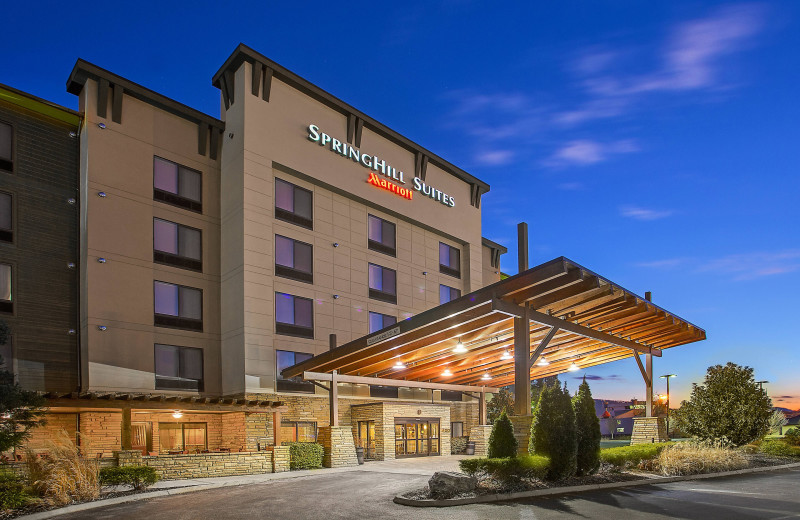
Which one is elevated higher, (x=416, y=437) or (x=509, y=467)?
(x=509, y=467)

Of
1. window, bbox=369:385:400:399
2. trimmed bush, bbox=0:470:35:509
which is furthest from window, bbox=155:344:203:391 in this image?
trimmed bush, bbox=0:470:35:509

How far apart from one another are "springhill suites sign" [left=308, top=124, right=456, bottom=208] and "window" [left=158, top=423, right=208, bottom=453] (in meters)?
14.0

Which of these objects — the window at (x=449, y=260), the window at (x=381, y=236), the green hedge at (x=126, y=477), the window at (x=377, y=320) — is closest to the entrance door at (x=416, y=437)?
the window at (x=377, y=320)

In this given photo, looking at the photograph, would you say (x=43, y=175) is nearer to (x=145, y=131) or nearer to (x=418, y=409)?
(x=145, y=131)

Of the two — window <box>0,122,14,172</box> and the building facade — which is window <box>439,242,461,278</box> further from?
window <box>0,122,14,172</box>

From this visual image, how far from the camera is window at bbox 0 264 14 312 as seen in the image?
23766 mm

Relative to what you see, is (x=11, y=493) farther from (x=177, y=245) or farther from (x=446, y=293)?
(x=446, y=293)

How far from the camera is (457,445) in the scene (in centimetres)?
3416

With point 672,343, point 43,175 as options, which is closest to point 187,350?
point 43,175

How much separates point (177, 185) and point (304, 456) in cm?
1301

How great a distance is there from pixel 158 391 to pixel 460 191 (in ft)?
71.1

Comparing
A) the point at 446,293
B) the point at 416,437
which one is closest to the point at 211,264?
the point at 416,437

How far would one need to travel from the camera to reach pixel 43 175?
25.5 m

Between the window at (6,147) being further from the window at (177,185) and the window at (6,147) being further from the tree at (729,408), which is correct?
the tree at (729,408)
